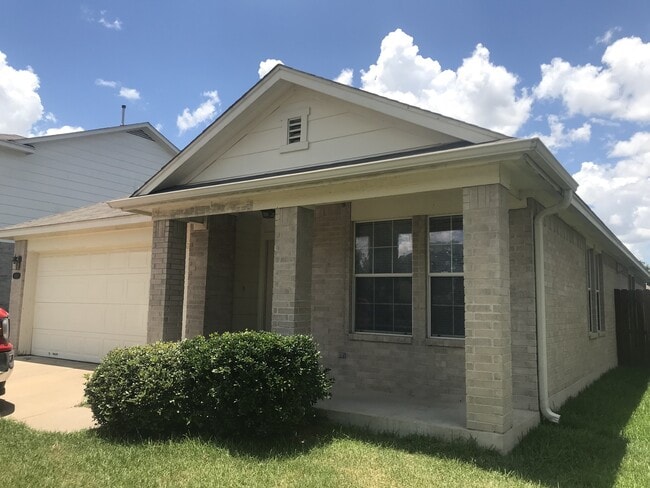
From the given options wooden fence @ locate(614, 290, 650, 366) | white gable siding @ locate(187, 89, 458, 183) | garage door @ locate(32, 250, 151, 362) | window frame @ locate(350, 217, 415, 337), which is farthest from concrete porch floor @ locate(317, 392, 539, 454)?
wooden fence @ locate(614, 290, 650, 366)

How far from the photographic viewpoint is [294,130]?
833cm

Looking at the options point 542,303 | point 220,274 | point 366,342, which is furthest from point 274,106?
point 542,303

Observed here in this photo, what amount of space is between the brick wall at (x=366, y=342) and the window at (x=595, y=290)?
17.0 feet

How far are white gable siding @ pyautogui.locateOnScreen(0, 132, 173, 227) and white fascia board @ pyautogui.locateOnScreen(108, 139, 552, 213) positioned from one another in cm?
904

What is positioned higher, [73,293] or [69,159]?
[69,159]

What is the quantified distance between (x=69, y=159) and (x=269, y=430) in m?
15.1

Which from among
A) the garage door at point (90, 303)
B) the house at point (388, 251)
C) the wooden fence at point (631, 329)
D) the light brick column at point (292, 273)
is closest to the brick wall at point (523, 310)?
the house at point (388, 251)

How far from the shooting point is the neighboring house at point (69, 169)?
51.6 ft

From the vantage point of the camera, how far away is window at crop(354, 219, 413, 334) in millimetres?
8406

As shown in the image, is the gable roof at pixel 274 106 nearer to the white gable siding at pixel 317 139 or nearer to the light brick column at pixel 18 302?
the white gable siding at pixel 317 139

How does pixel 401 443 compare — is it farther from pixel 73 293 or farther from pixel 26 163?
pixel 26 163

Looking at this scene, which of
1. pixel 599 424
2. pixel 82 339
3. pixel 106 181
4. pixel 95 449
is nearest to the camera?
pixel 95 449

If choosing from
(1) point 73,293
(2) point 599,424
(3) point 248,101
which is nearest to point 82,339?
(1) point 73,293

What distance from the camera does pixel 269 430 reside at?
5.82m
